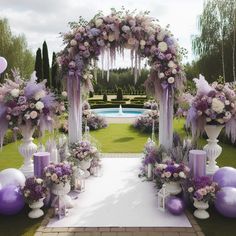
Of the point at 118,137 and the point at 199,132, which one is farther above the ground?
the point at 199,132

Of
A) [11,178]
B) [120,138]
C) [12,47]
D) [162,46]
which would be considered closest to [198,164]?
[162,46]

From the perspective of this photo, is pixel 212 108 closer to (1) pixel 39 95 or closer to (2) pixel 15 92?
(1) pixel 39 95

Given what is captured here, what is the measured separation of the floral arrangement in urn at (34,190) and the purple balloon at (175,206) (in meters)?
2.28

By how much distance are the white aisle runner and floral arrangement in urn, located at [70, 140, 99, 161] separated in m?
0.58

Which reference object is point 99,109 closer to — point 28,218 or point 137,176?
point 137,176

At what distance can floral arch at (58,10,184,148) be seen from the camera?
7773 millimetres

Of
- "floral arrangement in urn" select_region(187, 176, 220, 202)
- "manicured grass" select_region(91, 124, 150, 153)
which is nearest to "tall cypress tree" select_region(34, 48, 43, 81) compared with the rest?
"manicured grass" select_region(91, 124, 150, 153)

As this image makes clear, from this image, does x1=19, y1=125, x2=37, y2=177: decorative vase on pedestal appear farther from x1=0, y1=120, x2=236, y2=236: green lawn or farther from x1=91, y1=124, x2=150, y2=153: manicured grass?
x1=91, y1=124, x2=150, y2=153: manicured grass

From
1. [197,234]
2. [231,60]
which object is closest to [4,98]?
[197,234]

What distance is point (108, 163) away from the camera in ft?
32.7

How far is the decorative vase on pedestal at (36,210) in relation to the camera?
5.94 meters

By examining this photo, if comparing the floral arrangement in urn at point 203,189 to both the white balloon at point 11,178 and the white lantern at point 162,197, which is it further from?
the white balloon at point 11,178

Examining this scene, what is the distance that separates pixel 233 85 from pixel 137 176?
10.6 ft

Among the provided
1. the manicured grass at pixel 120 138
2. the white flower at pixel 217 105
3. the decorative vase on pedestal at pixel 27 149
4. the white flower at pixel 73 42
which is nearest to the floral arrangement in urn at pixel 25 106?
the decorative vase on pedestal at pixel 27 149
